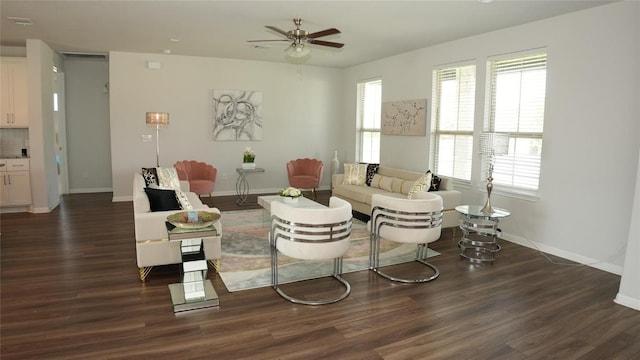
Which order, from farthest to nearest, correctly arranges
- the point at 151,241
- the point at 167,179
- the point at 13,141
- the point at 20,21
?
the point at 13,141 → the point at 167,179 → the point at 20,21 → the point at 151,241

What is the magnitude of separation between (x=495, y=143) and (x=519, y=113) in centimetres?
71

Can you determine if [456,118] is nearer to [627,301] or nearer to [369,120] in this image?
[369,120]

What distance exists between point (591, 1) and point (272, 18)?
11.4ft

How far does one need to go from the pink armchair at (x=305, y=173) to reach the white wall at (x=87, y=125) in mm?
4152

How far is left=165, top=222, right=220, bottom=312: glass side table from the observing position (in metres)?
3.42

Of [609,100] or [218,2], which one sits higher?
[218,2]

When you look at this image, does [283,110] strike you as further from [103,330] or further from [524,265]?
[103,330]

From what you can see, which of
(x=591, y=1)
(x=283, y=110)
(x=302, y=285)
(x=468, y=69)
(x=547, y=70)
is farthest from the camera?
(x=283, y=110)

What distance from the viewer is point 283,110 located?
357 inches

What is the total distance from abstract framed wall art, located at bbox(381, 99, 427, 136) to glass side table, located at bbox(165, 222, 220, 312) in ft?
14.8

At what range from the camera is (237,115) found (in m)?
8.64

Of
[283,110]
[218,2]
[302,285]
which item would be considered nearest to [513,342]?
[302,285]

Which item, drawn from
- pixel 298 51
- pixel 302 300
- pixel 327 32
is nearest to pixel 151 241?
pixel 302 300

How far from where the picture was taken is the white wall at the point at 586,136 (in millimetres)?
4250
